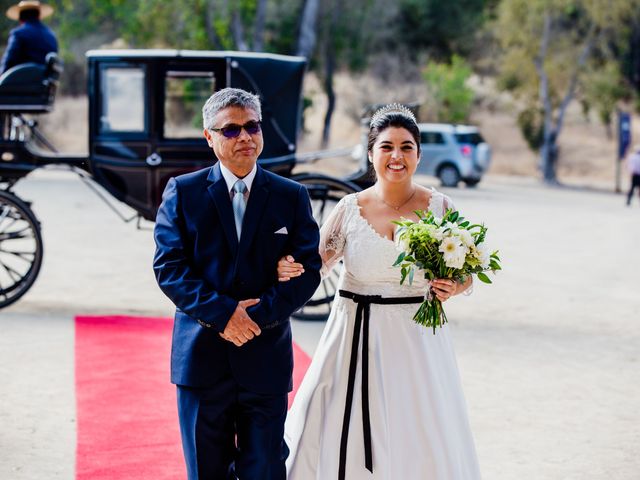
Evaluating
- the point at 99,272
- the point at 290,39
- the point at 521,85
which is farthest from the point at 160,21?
the point at 99,272

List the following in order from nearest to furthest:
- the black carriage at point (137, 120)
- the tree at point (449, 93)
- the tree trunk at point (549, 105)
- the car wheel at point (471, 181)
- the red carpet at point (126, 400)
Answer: the red carpet at point (126, 400) < the black carriage at point (137, 120) < the car wheel at point (471, 181) < the tree trunk at point (549, 105) < the tree at point (449, 93)

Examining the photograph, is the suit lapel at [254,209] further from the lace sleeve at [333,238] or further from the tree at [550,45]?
the tree at [550,45]

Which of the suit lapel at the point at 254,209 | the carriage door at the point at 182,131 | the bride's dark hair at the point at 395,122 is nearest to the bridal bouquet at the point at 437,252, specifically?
the bride's dark hair at the point at 395,122

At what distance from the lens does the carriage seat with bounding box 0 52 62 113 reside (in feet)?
29.5

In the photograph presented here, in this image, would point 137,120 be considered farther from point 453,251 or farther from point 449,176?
point 449,176

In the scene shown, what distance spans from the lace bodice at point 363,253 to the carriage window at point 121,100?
4.89m

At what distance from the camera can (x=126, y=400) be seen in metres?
6.41

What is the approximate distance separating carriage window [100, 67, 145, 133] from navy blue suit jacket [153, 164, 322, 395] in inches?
212

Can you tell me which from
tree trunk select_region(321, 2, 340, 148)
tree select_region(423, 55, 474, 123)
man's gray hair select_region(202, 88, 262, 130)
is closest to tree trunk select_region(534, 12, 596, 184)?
tree select_region(423, 55, 474, 123)

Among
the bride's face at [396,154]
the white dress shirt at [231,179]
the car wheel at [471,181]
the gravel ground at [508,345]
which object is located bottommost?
the car wheel at [471,181]

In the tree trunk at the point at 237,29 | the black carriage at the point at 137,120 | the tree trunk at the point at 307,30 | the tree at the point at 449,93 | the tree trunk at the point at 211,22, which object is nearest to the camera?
the black carriage at the point at 137,120

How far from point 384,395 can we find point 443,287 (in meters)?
0.52

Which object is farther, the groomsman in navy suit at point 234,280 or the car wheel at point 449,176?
the car wheel at point 449,176

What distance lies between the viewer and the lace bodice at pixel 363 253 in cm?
433
